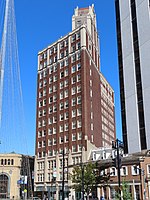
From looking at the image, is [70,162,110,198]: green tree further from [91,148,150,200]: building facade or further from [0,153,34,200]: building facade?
[0,153,34,200]: building facade

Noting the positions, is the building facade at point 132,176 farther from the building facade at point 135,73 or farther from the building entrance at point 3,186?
the building entrance at point 3,186

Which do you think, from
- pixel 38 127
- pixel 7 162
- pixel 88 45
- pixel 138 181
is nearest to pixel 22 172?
pixel 7 162

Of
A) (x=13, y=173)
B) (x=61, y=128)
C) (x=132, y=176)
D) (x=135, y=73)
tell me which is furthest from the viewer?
(x=13, y=173)

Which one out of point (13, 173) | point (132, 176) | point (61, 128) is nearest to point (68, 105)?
point (61, 128)

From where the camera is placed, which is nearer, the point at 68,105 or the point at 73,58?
the point at 68,105

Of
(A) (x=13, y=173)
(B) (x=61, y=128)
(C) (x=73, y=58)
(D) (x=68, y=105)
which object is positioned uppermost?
(C) (x=73, y=58)

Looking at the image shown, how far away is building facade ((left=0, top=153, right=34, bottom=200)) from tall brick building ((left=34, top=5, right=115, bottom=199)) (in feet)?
50.5

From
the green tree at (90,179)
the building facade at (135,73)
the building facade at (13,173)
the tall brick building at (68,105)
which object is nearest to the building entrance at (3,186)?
the building facade at (13,173)

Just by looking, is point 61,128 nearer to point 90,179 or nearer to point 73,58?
point 73,58

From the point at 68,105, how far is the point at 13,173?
115ft

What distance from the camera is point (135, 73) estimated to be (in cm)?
3866

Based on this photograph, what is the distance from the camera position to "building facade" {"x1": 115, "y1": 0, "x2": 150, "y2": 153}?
119ft

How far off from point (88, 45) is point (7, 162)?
165 ft

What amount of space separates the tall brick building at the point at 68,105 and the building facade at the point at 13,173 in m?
15.4
